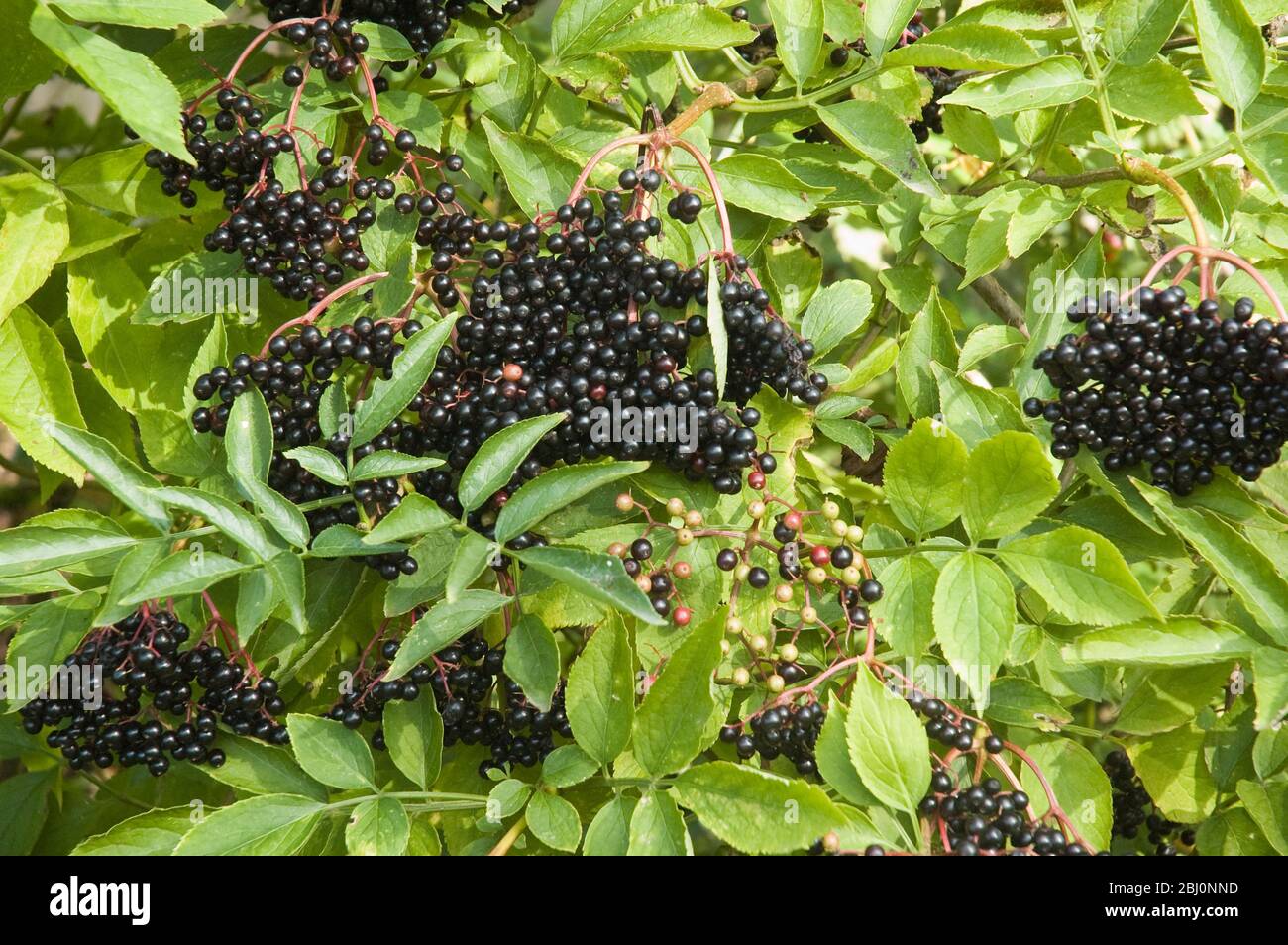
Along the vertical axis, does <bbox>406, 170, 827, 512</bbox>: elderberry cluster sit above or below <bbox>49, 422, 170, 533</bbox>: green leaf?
above

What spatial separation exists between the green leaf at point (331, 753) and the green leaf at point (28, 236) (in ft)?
3.25

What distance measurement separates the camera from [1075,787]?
203 centimetres

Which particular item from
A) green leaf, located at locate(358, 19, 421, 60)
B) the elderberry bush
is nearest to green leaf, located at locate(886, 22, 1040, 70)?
the elderberry bush

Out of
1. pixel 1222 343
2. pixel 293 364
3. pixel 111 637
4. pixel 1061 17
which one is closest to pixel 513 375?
pixel 293 364

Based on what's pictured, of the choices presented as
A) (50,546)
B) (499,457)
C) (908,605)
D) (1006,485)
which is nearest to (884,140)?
(1006,485)

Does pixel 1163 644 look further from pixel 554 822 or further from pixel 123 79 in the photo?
pixel 123 79

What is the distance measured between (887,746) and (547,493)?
2.12ft

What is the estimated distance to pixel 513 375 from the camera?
1823 mm

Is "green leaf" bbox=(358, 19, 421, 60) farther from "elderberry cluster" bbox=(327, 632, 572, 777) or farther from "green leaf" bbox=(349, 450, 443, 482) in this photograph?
"elderberry cluster" bbox=(327, 632, 572, 777)

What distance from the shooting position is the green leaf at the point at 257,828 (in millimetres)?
1791

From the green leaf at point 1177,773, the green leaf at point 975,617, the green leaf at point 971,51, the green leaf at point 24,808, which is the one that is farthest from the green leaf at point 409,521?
the green leaf at point 1177,773

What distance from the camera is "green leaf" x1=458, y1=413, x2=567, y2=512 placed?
5.61 feet

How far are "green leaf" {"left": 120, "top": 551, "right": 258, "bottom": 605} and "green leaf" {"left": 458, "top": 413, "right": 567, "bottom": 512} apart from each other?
0.37 meters

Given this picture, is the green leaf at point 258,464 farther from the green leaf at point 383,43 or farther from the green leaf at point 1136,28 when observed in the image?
the green leaf at point 1136,28
